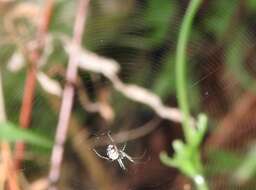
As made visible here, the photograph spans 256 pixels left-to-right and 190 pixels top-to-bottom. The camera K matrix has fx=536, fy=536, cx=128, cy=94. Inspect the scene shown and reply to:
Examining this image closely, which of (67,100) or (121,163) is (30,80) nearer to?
(67,100)

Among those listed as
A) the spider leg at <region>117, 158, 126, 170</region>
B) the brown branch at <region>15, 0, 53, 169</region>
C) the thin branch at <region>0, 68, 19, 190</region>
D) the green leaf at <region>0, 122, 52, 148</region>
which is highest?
the brown branch at <region>15, 0, 53, 169</region>

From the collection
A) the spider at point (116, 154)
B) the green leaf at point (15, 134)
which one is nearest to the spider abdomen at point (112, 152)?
the spider at point (116, 154)

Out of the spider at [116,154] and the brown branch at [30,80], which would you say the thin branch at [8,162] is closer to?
the brown branch at [30,80]

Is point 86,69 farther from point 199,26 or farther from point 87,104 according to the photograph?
point 199,26

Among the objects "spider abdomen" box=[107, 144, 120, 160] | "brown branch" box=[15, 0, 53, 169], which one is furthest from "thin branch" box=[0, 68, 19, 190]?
"spider abdomen" box=[107, 144, 120, 160]

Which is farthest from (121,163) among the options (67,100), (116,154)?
(67,100)

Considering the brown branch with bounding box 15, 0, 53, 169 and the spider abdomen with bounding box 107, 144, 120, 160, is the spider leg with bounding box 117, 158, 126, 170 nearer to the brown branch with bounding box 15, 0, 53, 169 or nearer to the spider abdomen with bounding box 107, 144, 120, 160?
the spider abdomen with bounding box 107, 144, 120, 160

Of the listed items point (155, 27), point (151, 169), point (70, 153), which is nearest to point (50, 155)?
point (70, 153)
